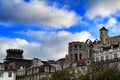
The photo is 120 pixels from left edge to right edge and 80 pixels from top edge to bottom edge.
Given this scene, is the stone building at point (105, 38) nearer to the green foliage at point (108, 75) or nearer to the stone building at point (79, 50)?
the stone building at point (79, 50)

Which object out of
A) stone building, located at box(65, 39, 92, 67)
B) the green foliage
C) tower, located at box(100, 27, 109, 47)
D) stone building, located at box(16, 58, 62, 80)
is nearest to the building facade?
stone building, located at box(16, 58, 62, 80)

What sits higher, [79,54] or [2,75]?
[79,54]

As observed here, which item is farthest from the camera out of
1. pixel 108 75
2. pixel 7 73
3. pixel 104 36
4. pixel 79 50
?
pixel 104 36

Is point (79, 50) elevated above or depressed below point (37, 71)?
above

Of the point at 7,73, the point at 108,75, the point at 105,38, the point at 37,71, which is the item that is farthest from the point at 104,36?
the point at 108,75

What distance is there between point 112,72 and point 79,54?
283ft

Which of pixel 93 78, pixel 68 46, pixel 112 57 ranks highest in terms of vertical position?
pixel 68 46

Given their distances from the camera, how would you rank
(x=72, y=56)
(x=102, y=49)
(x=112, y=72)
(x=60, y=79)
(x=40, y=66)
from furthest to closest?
(x=72, y=56) → (x=40, y=66) → (x=102, y=49) → (x=60, y=79) → (x=112, y=72)

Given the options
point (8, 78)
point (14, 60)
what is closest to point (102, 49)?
point (8, 78)

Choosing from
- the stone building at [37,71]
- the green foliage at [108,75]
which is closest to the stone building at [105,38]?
the stone building at [37,71]

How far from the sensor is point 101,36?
7653 inches

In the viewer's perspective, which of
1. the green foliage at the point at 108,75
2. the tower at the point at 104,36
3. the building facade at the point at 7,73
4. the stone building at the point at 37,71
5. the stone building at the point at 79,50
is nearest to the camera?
the green foliage at the point at 108,75

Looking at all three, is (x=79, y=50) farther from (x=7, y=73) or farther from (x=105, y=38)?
(x=7, y=73)

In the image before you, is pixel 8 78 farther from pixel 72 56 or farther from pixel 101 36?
pixel 101 36
